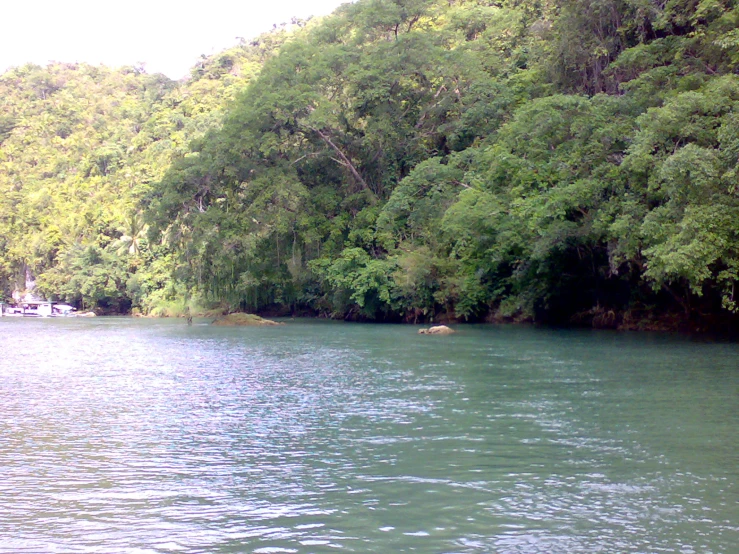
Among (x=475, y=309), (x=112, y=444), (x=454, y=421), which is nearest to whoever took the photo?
(x=112, y=444)

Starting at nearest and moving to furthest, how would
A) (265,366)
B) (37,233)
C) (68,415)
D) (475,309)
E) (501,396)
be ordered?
(68,415) → (501,396) → (265,366) → (475,309) → (37,233)

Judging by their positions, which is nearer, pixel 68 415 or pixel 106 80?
pixel 68 415

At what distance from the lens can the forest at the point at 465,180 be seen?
23.7 m

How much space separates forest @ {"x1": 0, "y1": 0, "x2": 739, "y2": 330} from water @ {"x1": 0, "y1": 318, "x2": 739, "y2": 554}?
744cm

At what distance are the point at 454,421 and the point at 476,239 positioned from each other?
21.5 meters

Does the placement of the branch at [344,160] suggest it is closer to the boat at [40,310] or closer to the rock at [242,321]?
the rock at [242,321]

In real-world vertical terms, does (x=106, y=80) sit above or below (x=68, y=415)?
above

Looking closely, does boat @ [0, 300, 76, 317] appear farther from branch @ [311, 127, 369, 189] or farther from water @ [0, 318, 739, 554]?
water @ [0, 318, 739, 554]

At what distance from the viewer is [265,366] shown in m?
20.4

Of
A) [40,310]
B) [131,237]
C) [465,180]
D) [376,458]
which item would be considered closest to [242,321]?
[465,180]

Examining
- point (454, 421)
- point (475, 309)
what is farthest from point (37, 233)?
point (454, 421)

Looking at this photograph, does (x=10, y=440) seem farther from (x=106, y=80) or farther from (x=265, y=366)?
(x=106, y=80)

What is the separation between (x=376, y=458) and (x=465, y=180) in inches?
1095

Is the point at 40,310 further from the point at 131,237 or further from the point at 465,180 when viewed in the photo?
the point at 465,180
